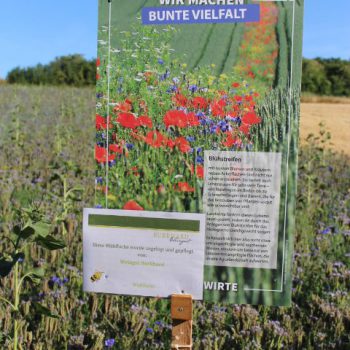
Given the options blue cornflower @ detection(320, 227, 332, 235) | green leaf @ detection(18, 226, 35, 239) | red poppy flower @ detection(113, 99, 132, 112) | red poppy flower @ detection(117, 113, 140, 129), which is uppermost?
red poppy flower @ detection(113, 99, 132, 112)

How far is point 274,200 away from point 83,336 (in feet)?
4.56

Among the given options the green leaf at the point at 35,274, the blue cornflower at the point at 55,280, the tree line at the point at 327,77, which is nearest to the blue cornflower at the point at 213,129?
the green leaf at the point at 35,274

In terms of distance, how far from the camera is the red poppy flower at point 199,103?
2330 millimetres

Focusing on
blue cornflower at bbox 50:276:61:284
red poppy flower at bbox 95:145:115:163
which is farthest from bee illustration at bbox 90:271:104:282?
blue cornflower at bbox 50:276:61:284

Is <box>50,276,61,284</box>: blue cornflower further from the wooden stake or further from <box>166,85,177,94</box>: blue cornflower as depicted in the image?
<box>166,85,177,94</box>: blue cornflower

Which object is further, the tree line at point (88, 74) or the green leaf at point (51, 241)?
the tree line at point (88, 74)

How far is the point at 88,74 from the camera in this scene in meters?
43.2

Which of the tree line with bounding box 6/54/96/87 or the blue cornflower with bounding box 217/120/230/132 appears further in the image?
the tree line with bounding box 6/54/96/87

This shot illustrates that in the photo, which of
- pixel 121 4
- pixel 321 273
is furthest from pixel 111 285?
pixel 321 273

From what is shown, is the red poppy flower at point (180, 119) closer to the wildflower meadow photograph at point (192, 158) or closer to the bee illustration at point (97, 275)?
the wildflower meadow photograph at point (192, 158)

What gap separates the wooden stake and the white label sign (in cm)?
3

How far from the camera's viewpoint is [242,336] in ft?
10.8

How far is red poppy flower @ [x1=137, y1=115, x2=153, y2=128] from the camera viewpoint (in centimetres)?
235

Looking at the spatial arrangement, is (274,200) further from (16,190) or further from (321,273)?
(16,190)
